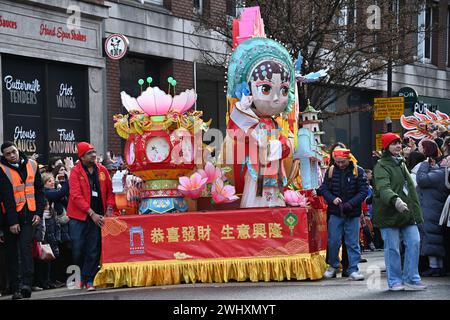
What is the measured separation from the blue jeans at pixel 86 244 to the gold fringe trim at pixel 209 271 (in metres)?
0.20

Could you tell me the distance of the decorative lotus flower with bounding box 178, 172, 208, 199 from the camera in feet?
38.4

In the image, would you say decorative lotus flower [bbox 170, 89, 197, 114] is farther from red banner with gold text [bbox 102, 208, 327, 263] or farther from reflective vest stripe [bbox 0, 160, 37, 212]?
reflective vest stripe [bbox 0, 160, 37, 212]

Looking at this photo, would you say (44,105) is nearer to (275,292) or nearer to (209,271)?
(209,271)

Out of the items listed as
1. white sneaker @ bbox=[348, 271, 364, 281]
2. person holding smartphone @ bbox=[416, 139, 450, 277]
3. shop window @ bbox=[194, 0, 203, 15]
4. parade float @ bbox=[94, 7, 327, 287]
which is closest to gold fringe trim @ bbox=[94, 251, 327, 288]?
parade float @ bbox=[94, 7, 327, 287]

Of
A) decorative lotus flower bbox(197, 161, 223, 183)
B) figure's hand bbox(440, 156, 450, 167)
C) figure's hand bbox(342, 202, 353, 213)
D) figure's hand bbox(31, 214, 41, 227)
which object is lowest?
figure's hand bbox(31, 214, 41, 227)

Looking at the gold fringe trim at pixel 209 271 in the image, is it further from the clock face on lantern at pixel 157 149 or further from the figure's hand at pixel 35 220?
the clock face on lantern at pixel 157 149

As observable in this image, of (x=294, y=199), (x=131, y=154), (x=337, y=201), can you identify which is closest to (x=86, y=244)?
(x=131, y=154)

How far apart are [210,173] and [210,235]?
84cm

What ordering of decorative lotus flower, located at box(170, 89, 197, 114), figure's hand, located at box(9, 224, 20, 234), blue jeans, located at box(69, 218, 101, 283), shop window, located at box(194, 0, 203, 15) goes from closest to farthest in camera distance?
figure's hand, located at box(9, 224, 20, 234) → blue jeans, located at box(69, 218, 101, 283) → decorative lotus flower, located at box(170, 89, 197, 114) → shop window, located at box(194, 0, 203, 15)

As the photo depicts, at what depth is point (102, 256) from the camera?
1181 cm

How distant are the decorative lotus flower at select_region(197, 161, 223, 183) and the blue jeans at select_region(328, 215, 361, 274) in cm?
158

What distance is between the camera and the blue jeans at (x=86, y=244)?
38.8ft

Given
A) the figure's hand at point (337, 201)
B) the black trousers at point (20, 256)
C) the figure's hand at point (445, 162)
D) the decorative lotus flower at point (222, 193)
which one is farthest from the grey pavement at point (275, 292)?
the figure's hand at point (445, 162)

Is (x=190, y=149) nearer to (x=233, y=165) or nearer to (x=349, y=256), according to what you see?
(x=233, y=165)
